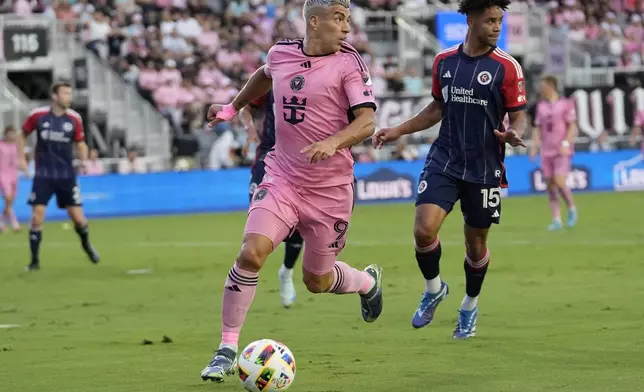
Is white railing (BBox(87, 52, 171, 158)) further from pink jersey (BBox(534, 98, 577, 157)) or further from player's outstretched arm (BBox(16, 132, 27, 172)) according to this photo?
player's outstretched arm (BBox(16, 132, 27, 172))

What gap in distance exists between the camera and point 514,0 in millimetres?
44125

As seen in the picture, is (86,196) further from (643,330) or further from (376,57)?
(643,330)

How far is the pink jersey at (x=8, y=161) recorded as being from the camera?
27.5 metres

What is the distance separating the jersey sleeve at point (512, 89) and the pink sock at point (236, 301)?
2859 millimetres

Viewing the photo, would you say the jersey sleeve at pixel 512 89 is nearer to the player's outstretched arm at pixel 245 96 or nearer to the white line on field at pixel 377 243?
the player's outstretched arm at pixel 245 96

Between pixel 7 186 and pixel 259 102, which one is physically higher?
pixel 259 102

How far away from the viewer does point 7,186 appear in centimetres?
2755

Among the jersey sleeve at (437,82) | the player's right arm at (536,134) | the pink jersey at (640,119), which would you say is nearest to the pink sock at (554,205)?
the player's right arm at (536,134)

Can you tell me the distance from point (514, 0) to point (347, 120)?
3624cm

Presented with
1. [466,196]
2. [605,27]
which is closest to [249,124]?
[466,196]

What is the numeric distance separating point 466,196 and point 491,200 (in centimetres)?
21

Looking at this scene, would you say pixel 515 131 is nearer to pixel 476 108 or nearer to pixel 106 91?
pixel 476 108

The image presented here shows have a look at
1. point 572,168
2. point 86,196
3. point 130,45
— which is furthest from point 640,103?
point 86,196

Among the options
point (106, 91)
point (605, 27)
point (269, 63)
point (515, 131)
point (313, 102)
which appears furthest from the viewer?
point (605, 27)
